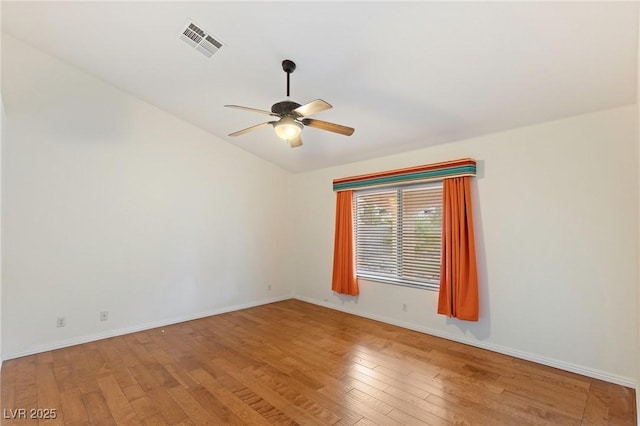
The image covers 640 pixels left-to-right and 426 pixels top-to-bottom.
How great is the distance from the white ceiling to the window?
852 mm

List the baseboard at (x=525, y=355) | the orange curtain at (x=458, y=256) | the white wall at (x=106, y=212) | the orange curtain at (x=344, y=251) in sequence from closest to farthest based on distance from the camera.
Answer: the baseboard at (x=525, y=355), the white wall at (x=106, y=212), the orange curtain at (x=458, y=256), the orange curtain at (x=344, y=251)

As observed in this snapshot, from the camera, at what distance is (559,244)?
307cm

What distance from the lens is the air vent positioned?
9.04 ft

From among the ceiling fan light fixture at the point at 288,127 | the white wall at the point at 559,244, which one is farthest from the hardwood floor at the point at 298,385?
the ceiling fan light fixture at the point at 288,127

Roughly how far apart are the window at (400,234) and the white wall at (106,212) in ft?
6.95

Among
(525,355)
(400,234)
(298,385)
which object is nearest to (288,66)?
(400,234)

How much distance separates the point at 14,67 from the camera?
3285mm

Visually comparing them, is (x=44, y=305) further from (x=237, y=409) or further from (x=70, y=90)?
(x=237, y=409)

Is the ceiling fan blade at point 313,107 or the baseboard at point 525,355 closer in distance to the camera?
the ceiling fan blade at point 313,107

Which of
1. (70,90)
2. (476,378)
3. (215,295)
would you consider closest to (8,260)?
(70,90)

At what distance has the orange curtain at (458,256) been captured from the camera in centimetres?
352

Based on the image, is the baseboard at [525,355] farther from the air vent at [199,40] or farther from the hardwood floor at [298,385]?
the air vent at [199,40]

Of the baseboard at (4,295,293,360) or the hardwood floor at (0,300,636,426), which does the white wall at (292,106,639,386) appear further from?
the baseboard at (4,295,293,360)

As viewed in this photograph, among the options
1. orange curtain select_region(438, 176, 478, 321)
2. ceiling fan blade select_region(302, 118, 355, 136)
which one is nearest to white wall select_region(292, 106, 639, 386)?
orange curtain select_region(438, 176, 478, 321)
